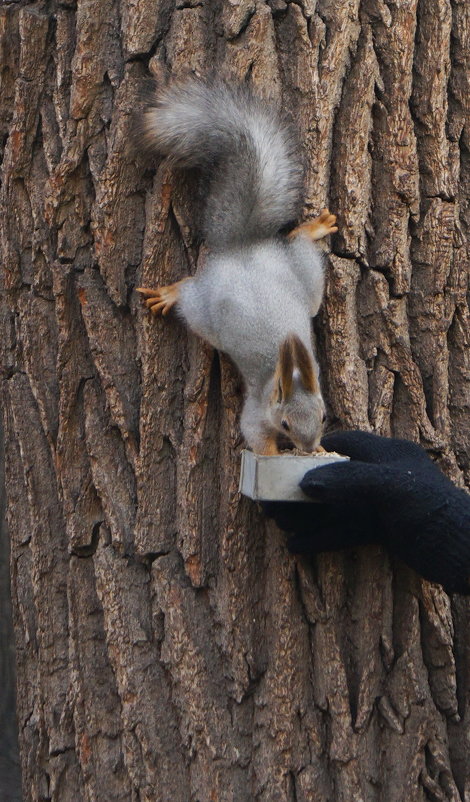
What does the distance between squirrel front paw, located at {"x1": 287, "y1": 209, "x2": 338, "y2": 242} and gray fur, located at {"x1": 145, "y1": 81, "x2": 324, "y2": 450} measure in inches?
0.6

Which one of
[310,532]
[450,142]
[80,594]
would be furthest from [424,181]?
[80,594]

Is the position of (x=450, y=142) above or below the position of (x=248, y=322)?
above

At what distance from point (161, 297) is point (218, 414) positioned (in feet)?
0.76

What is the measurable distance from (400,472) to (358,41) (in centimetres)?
80

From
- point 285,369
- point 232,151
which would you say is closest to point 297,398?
point 285,369

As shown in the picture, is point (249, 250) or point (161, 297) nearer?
point (161, 297)

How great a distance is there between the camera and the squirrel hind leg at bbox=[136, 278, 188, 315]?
155 cm

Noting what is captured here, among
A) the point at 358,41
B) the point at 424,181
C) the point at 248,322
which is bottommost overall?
the point at 248,322

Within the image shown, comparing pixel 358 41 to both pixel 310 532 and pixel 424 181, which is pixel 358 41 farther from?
pixel 310 532

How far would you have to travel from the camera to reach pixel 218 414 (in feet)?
5.18

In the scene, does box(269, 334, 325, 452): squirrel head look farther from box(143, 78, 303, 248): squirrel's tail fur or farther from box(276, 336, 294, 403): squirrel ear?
box(143, 78, 303, 248): squirrel's tail fur

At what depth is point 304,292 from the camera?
62.7 inches

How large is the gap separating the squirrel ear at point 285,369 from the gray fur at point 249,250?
0.04 feet

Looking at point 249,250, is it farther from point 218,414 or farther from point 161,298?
point 218,414
